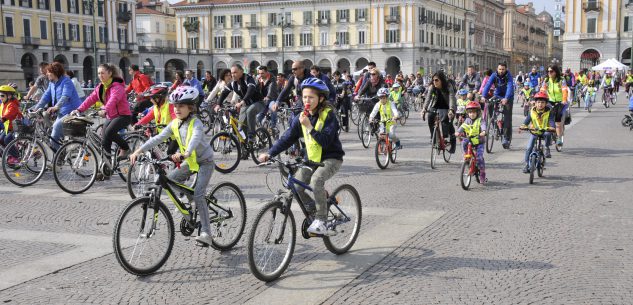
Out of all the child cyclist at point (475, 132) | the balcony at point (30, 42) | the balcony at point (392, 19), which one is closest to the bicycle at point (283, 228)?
the child cyclist at point (475, 132)

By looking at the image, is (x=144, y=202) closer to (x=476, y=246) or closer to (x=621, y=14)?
(x=476, y=246)

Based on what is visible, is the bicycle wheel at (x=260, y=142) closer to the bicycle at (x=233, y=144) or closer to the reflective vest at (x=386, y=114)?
the bicycle at (x=233, y=144)

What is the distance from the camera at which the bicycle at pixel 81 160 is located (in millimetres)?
9180

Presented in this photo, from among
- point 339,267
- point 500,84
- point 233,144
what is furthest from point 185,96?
point 500,84

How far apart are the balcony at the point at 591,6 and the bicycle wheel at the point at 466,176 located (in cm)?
7679

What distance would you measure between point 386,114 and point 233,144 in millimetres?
2814

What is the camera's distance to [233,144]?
1133cm

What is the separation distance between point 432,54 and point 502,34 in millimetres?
43832

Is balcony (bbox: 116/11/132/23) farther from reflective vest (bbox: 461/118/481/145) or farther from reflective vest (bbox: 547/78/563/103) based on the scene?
reflective vest (bbox: 461/118/481/145)

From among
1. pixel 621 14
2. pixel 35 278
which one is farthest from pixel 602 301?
pixel 621 14

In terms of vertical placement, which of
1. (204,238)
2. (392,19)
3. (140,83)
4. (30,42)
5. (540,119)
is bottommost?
(204,238)

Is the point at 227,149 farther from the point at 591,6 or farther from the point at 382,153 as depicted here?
the point at 591,6

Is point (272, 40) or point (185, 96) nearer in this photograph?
point (185, 96)

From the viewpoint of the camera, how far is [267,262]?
5125mm
